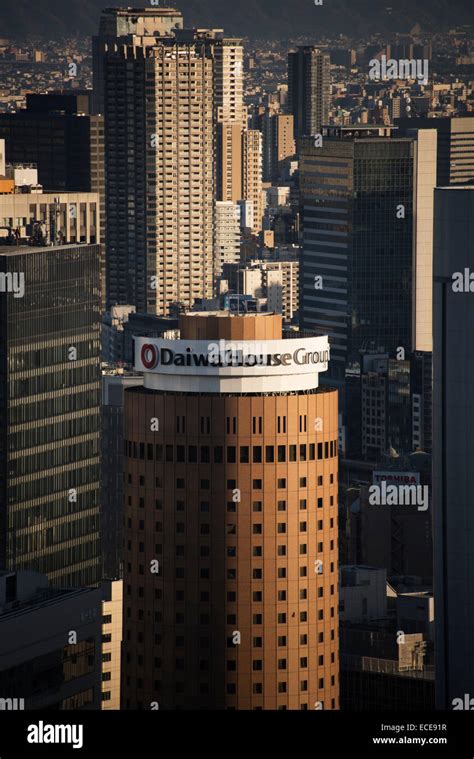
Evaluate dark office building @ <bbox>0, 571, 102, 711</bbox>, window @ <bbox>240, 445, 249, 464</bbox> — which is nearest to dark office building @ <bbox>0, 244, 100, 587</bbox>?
window @ <bbox>240, 445, 249, 464</bbox>

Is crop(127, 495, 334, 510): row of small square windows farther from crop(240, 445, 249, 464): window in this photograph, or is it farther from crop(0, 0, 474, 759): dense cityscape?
crop(240, 445, 249, 464): window

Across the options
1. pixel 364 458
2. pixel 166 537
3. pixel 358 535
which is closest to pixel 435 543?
pixel 166 537

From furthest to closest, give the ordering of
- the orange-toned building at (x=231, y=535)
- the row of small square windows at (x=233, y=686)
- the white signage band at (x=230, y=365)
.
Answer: the white signage band at (x=230, y=365) → the orange-toned building at (x=231, y=535) → the row of small square windows at (x=233, y=686)

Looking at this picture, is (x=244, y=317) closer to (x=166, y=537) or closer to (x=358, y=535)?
(x=166, y=537)

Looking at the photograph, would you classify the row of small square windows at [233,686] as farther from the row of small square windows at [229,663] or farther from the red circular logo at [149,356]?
the red circular logo at [149,356]

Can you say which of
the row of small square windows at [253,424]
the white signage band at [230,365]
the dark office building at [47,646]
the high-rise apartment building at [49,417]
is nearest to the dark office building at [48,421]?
the high-rise apartment building at [49,417]

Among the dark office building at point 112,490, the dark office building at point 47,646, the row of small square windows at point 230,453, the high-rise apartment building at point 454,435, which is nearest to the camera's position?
the dark office building at point 47,646

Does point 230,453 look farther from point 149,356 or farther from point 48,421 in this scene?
point 48,421
